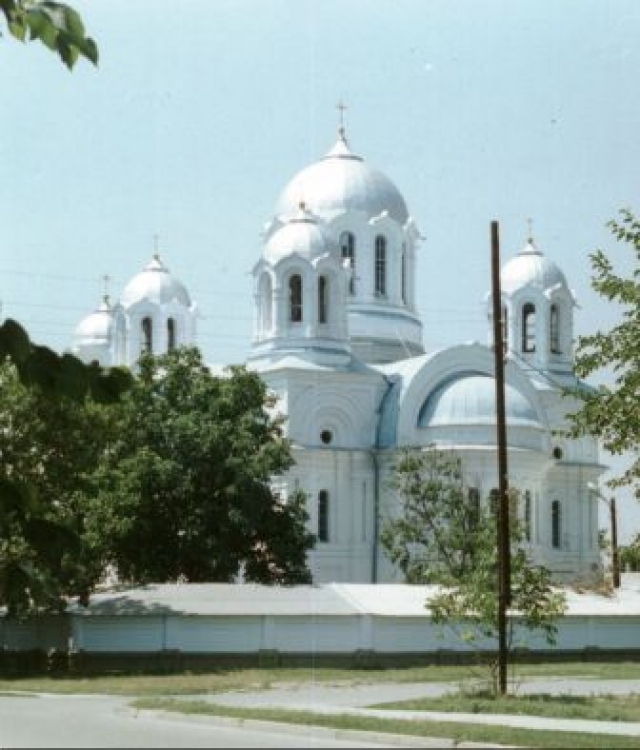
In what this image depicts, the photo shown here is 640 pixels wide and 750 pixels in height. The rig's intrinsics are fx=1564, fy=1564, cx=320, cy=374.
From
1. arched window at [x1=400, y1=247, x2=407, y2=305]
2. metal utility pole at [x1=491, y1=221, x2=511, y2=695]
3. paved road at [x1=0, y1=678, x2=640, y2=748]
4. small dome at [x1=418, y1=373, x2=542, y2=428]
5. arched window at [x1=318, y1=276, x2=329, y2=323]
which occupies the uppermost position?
arched window at [x1=400, y1=247, x2=407, y2=305]

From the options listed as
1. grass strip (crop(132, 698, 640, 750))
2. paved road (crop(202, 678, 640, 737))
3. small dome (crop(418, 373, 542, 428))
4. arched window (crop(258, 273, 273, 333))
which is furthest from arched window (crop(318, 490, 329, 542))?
grass strip (crop(132, 698, 640, 750))

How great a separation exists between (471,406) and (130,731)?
131ft

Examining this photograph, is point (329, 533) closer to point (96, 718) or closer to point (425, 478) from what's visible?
point (425, 478)

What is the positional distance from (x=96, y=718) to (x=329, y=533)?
35997 mm

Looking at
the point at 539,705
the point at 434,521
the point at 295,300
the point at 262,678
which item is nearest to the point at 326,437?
the point at 295,300

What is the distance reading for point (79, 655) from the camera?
3266cm

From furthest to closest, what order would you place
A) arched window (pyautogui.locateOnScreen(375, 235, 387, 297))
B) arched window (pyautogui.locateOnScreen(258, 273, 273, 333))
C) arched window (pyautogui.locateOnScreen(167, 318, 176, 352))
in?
arched window (pyautogui.locateOnScreen(167, 318, 176, 352)) → arched window (pyautogui.locateOnScreen(375, 235, 387, 297)) → arched window (pyautogui.locateOnScreen(258, 273, 273, 333))

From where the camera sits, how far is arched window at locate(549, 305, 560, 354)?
62.9m

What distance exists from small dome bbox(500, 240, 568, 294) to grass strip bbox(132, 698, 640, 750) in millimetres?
44303

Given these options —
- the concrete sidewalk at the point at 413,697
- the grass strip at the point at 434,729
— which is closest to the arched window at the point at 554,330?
the concrete sidewalk at the point at 413,697

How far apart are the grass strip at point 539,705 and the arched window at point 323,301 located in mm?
33407

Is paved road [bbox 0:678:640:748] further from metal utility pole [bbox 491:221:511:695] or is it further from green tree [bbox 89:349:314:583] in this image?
green tree [bbox 89:349:314:583]

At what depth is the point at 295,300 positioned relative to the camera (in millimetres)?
56188

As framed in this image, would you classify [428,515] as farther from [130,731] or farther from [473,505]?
[130,731]
